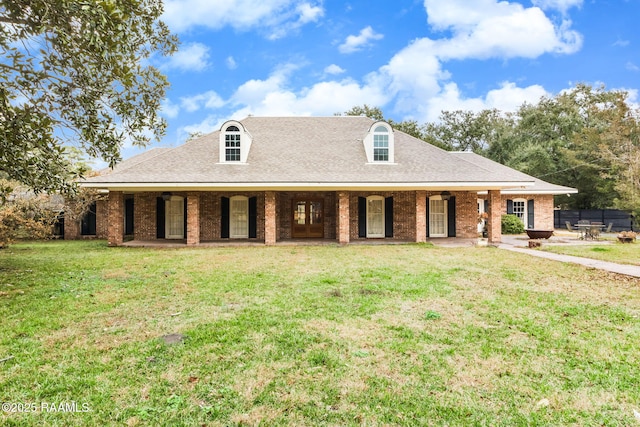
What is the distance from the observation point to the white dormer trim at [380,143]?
625 inches

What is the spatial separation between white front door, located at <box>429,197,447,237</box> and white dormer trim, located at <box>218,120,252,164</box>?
9656 mm

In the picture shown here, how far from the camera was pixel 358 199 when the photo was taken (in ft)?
54.3

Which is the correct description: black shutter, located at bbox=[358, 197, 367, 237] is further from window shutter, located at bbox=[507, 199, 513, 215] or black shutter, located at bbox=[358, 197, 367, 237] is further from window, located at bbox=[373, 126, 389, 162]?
window shutter, located at bbox=[507, 199, 513, 215]

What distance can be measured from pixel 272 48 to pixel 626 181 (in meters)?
26.1

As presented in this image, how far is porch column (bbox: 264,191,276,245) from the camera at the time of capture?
1495 centimetres

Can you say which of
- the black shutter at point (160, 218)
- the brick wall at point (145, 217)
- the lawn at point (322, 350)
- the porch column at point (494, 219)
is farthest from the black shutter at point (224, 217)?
the porch column at point (494, 219)

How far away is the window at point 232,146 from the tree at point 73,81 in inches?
283

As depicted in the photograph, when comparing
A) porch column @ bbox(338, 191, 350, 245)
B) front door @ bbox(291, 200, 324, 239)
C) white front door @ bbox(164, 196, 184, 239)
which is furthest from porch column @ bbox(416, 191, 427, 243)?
white front door @ bbox(164, 196, 184, 239)

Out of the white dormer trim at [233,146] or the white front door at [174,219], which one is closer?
Answer: the white dormer trim at [233,146]

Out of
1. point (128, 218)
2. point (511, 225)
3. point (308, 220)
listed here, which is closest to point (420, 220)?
point (308, 220)

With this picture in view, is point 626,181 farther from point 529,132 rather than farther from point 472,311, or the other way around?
point 472,311

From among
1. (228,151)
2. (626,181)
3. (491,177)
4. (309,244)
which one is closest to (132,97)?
(228,151)

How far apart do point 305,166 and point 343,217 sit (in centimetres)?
284

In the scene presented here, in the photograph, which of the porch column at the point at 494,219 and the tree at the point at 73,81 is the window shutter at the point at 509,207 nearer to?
the porch column at the point at 494,219
